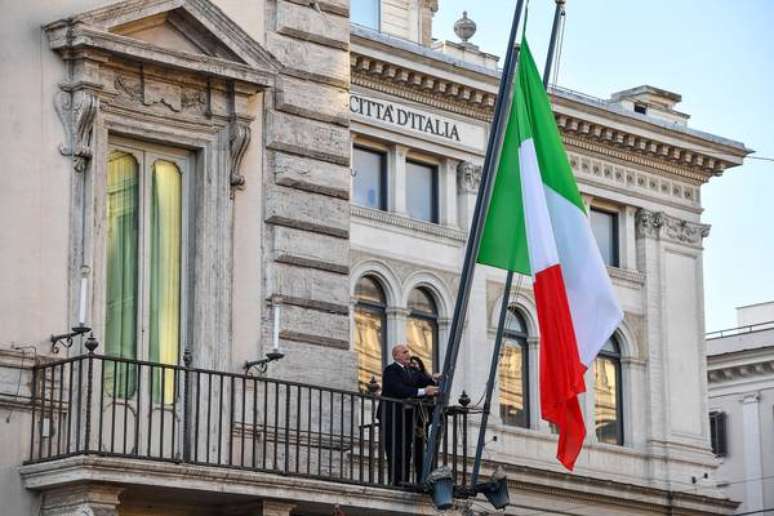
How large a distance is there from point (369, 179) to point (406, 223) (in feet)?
3.84

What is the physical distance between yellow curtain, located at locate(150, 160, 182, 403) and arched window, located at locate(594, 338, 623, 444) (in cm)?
3369

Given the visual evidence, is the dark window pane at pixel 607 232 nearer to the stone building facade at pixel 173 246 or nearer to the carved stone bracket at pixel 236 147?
the stone building facade at pixel 173 246

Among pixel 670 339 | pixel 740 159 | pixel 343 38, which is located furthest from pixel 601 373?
pixel 343 38

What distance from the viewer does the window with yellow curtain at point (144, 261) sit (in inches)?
802

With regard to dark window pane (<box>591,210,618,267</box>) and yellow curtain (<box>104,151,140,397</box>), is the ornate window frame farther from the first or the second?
dark window pane (<box>591,210,618,267</box>)

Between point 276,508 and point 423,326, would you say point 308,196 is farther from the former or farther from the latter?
point 423,326

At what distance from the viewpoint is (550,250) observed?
21672 mm

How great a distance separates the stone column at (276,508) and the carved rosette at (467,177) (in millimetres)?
31492

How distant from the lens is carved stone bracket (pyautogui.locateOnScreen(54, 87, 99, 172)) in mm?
20031

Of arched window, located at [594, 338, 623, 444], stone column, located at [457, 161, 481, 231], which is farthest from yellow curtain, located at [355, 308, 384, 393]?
arched window, located at [594, 338, 623, 444]

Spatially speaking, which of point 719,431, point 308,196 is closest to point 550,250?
point 308,196

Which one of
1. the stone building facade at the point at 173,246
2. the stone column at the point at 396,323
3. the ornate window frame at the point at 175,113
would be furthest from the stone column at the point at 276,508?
the stone column at the point at 396,323

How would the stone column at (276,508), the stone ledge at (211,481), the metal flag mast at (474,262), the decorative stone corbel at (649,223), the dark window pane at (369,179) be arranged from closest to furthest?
the stone ledge at (211,481) → the stone column at (276,508) → the metal flag mast at (474,262) → the dark window pane at (369,179) → the decorative stone corbel at (649,223)

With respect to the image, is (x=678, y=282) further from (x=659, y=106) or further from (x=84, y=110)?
(x=84, y=110)
